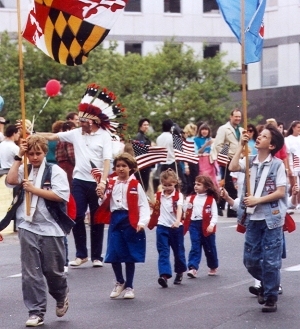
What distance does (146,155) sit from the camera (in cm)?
1512

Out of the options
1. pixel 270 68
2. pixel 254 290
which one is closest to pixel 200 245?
pixel 254 290

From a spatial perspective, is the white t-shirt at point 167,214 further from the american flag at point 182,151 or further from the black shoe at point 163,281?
the american flag at point 182,151

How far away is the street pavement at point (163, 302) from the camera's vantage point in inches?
367

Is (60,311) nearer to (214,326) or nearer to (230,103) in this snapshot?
(214,326)

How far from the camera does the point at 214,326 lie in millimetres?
9094

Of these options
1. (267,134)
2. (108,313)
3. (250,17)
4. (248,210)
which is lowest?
(108,313)

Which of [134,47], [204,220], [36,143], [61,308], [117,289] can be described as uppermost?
[134,47]

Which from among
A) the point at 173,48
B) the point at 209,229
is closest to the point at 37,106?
the point at 173,48

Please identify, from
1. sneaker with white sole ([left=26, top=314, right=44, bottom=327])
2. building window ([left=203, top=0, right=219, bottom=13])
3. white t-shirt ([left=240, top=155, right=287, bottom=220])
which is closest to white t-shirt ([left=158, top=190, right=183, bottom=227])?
white t-shirt ([left=240, top=155, right=287, bottom=220])

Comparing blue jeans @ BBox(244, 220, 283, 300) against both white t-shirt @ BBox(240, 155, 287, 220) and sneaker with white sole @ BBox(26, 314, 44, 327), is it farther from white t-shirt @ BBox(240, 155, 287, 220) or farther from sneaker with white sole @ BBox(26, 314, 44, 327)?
sneaker with white sole @ BBox(26, 314, 44, 327)

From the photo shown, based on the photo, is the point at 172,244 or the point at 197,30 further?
the point at 197,30

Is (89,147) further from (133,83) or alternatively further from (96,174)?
(133,83)

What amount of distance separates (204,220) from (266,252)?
275 centimetres

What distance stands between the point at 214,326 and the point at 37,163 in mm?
1983
